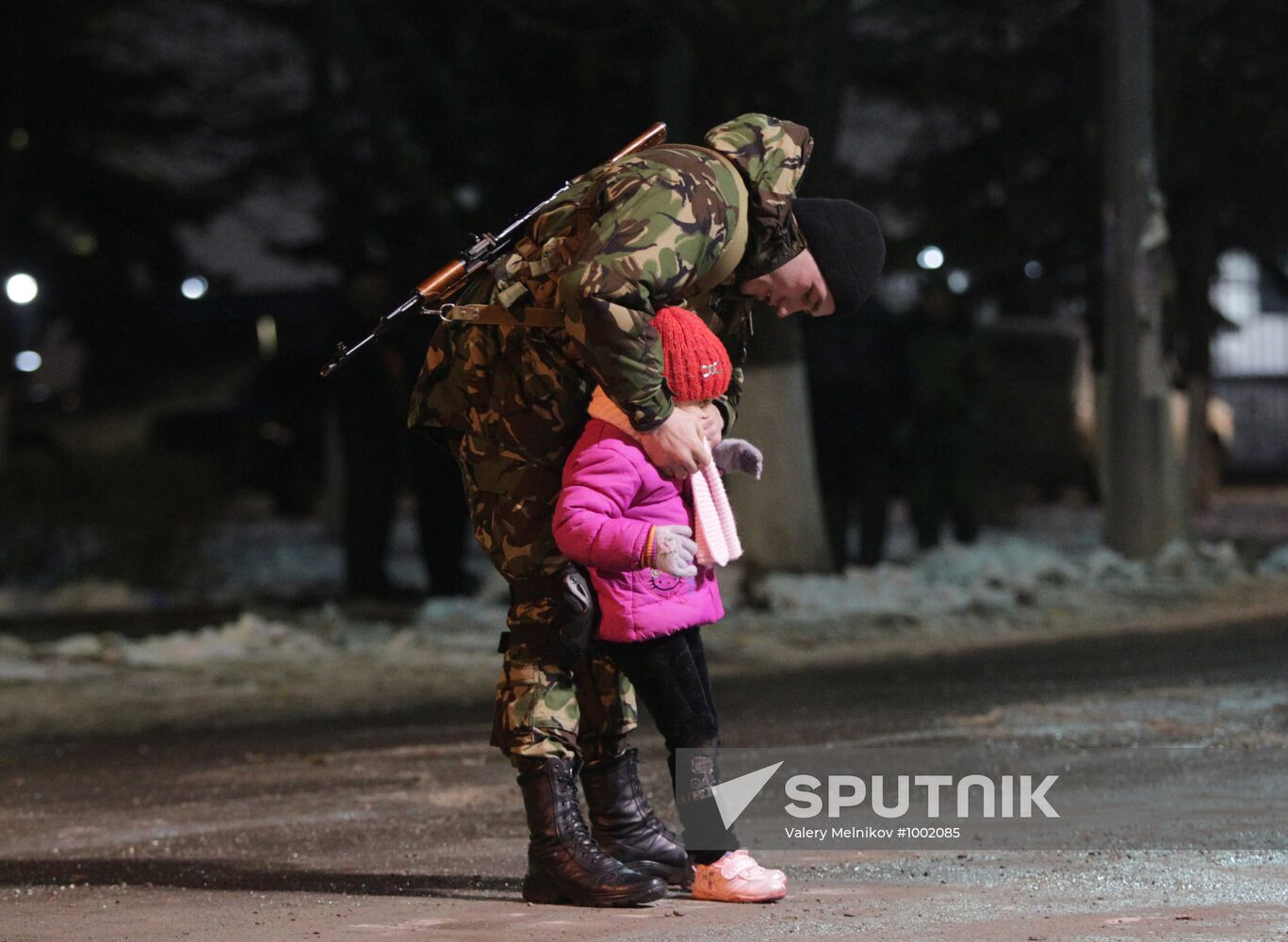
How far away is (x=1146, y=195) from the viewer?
1256cm

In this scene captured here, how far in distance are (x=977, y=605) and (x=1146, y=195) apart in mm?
A: 3349

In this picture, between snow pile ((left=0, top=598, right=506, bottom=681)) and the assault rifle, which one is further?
snow pile ((left=0, top=598, right=506, bottom=681))

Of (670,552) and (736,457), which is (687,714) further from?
(736,457)

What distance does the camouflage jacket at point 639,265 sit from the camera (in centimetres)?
389

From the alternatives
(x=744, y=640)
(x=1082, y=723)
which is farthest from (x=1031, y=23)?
(x=1082, y=723)

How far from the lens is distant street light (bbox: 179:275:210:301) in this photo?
79.2 ft

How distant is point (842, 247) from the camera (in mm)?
4227

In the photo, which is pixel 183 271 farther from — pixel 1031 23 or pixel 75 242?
pixel 1031 23

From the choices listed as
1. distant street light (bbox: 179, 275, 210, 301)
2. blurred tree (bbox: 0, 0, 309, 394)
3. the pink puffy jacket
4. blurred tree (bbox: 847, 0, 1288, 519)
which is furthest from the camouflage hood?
distant street light (bbox: 179, 275, 210, 301)

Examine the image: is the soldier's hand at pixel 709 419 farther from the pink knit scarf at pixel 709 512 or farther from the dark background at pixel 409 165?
the dark background at pixel 409 165

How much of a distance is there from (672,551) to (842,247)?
774mm

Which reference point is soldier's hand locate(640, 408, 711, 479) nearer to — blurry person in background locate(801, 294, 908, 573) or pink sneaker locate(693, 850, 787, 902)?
pink sneaker locate(693, 850, 787, 902)

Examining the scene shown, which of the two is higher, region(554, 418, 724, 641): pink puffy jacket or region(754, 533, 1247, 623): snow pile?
region(554, 418, 724, 641): pink puffy jacket

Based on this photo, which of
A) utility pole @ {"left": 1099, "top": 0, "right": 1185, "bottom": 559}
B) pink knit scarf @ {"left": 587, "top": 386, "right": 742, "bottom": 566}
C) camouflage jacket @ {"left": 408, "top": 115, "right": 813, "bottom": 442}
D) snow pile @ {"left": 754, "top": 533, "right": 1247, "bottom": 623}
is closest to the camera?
camouflage jacket @ {"left": 408, "top": 115, "right": 813, "bottom": 442}
